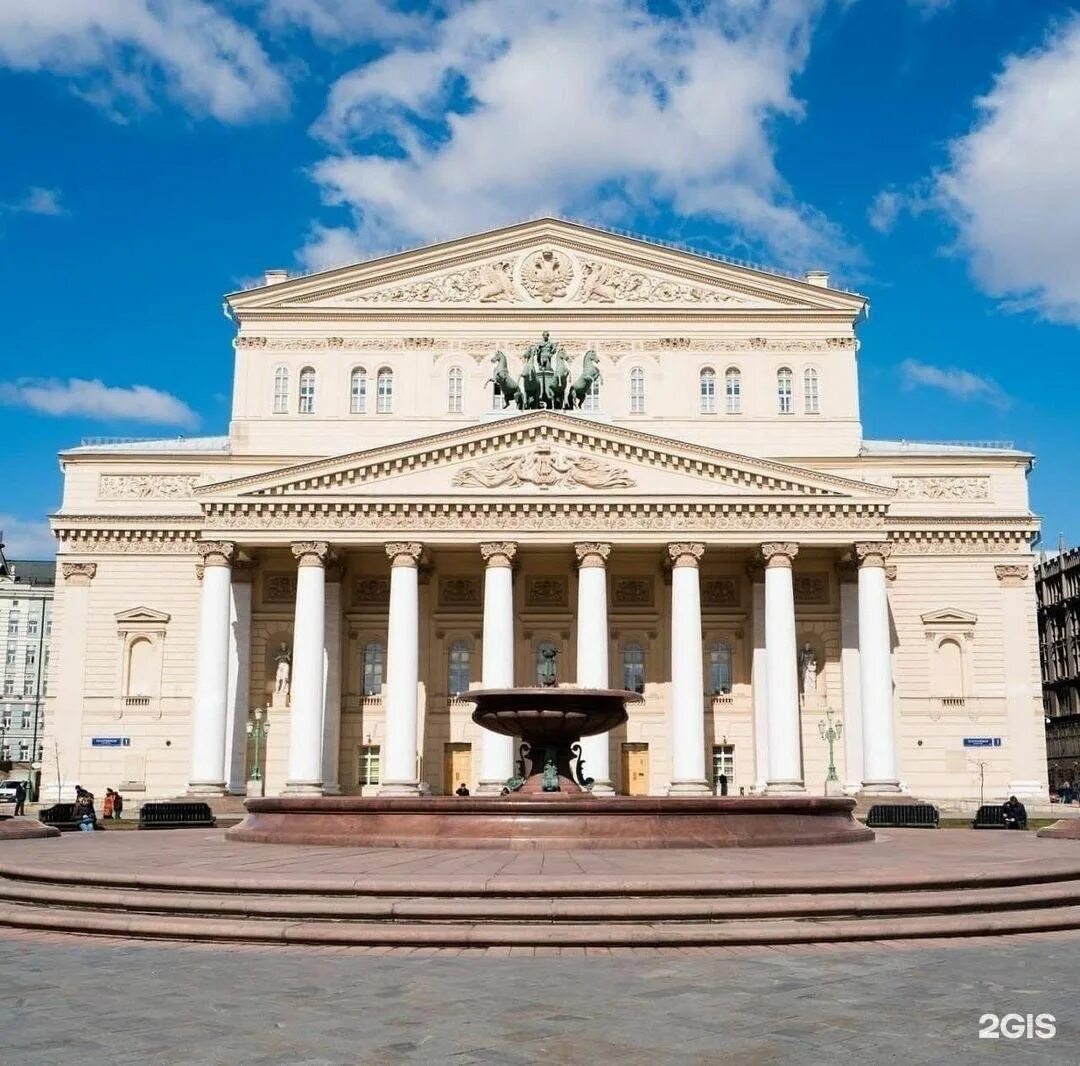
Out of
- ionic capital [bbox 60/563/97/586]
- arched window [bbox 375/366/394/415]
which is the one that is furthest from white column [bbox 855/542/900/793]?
ionic capital [bbox 60/563/97/586]

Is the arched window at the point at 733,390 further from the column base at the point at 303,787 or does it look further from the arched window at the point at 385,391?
the column base at the point at 303,787

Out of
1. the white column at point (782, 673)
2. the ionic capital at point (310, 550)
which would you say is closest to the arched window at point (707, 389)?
the white column at point (782, 673)

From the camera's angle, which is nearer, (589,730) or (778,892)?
(778,892)

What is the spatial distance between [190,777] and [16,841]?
916 inches

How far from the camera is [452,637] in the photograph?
51844mm

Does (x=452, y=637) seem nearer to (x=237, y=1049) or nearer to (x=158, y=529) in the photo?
(x=158, y=529)

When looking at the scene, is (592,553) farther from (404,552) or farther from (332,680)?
(332,680)

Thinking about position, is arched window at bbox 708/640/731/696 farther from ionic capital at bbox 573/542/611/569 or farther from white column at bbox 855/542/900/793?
ionic capital at bbox 573/542/611/569

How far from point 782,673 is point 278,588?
66.7 ft

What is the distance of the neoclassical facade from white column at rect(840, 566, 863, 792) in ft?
0.41

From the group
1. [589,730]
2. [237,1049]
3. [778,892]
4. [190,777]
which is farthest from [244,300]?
[237,1049]

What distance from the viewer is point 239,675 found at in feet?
163

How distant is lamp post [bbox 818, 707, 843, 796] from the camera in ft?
153

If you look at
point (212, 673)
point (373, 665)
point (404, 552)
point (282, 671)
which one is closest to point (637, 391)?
point (404, 552)
